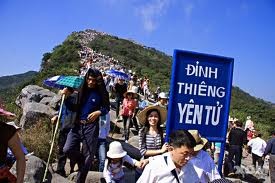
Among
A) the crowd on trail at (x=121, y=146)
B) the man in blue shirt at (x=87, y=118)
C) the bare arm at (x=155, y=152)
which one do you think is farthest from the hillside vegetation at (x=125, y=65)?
the bare arm at (x=155, y=152)

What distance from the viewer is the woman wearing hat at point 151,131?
5.34 meters

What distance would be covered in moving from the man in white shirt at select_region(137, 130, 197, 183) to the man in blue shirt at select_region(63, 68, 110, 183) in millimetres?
2512

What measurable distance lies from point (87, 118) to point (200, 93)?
163 centimetres

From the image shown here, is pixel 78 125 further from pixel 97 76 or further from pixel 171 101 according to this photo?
pixel 171 101

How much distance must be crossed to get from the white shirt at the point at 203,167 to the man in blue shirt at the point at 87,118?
2261 millimetres

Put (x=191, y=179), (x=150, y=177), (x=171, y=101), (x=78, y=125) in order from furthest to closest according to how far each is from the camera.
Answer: (x=78, y=125)
(x=171, y=101)
(x=191, y=179)
(x=150, y=177)

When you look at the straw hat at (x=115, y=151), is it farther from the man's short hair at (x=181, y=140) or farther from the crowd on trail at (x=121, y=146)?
the man's short hair at (x=181, y=140)

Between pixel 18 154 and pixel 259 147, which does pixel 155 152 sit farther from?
pixel 259 147

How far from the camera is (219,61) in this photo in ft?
17.6

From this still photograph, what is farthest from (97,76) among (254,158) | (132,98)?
(254,158)

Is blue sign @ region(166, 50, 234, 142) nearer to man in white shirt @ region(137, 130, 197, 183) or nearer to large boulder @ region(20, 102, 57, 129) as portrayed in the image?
man in white shirt @ region(137, 130, 197, 183)

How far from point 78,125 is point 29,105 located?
6337 millimetres

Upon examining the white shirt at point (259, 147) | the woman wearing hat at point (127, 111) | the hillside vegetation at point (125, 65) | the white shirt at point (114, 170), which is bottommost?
the white shirt at point (114, 170)

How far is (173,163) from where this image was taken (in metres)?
3.43
